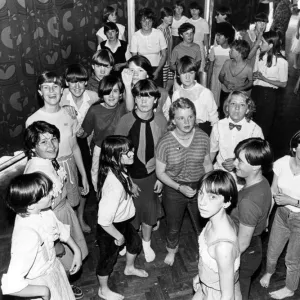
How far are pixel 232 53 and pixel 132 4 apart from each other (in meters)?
3.40

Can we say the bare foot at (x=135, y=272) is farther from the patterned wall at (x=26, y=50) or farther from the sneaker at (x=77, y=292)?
the patterned wall at (x=26, y=50)

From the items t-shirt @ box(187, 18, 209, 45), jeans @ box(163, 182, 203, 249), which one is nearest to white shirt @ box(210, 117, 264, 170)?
jeans @ box(163, 182, 203, 249)

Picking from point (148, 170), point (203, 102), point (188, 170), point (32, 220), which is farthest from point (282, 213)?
point (32, 220)

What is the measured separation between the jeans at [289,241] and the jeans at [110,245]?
115cm

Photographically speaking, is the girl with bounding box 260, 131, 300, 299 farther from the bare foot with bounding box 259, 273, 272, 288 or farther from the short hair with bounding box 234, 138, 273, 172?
the short hair with bounding box 234, 138, 273, 172

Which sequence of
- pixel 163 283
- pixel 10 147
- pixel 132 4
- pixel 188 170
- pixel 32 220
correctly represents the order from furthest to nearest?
1. pixel 132 4
2. pixel 10 147
3. pixel 163 283
4. pixel 188 170
5. pixel 32 220

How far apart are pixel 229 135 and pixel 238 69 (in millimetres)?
1624

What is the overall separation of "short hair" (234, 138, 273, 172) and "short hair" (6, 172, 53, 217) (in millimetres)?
1339

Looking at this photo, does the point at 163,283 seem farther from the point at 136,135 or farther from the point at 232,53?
the point at 232,53

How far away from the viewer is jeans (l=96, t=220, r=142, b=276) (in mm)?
3204

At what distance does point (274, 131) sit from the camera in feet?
21.0

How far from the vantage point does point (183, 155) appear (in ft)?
11.1

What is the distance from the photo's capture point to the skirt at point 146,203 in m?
3.66

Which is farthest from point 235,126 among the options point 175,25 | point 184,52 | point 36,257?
point 175,25
